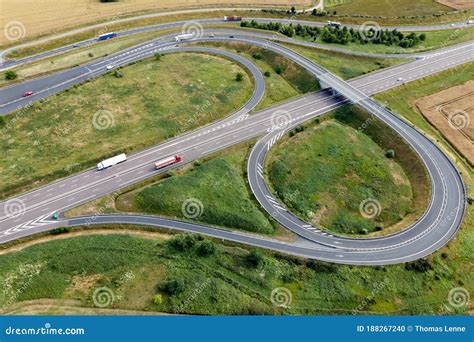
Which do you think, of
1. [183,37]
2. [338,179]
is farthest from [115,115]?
[338,179]

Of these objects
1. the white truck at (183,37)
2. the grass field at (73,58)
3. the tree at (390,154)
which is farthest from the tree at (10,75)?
the tree at (390,154)

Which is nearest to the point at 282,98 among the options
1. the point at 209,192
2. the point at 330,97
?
the point at 330,97

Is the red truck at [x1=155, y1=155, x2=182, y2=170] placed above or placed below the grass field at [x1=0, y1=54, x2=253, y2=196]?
below

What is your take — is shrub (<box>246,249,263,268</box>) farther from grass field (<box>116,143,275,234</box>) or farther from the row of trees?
the row of trees

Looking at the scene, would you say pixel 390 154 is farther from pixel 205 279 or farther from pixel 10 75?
pixel 10 75

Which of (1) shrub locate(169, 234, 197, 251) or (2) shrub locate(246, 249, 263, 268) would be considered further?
(1) shrub locate(169, 234, 197, 251)

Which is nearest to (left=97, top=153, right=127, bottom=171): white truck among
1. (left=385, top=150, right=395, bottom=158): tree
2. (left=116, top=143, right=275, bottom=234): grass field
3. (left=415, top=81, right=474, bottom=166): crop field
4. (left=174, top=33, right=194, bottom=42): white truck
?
(left=116, top=143, right=275, bottom=234): grass field

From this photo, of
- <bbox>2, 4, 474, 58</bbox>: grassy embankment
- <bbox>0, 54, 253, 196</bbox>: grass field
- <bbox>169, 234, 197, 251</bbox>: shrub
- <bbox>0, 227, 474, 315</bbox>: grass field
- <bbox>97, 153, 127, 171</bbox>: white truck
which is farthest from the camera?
<bbox>2, 4, 474, 58</bbox>: grassy embankment

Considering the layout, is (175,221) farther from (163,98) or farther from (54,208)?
(163,98)
